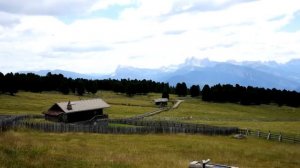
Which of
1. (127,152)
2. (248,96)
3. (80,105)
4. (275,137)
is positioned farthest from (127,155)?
(248,96)

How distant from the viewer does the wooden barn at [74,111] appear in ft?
279

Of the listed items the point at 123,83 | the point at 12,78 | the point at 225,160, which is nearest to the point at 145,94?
the point at 123,83

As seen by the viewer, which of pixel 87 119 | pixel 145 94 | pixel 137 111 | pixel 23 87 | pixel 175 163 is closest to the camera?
pixel 175 163

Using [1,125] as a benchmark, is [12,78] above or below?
above

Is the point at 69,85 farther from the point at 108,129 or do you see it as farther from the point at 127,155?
the point at 127,155

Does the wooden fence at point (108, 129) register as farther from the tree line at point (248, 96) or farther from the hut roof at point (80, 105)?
the tree line at point (248, 96)

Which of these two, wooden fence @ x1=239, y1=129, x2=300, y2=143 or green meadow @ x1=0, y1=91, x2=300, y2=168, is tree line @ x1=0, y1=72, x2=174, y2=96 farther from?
green meadow @ x1=0, y1=91, x2=300, y2=168

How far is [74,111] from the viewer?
283ft

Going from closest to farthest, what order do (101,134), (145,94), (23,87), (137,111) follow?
(101,134)
(137,111)
(23,87)
(145,94)

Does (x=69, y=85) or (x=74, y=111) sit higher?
(x=69, y=85)

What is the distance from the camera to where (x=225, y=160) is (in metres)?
38.3

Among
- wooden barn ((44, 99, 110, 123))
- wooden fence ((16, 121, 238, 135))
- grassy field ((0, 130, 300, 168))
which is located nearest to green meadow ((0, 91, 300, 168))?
grassy field ((0, 130, 300, 168))

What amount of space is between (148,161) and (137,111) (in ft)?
288

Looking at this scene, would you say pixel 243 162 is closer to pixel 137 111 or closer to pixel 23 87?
pixel 137 111
